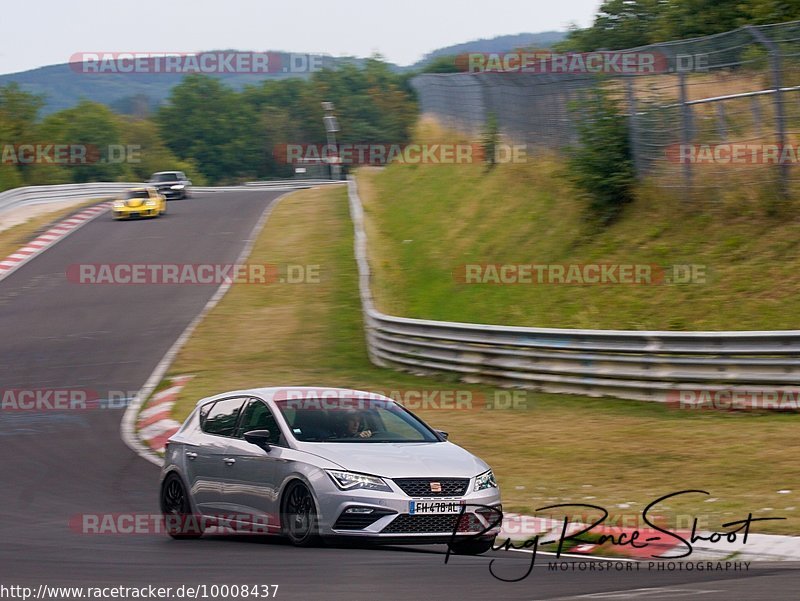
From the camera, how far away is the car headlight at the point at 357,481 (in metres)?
8.53

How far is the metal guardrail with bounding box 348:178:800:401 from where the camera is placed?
14.3m

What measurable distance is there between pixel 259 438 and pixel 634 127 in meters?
14.5

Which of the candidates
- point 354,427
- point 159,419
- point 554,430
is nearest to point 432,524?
point 354,427

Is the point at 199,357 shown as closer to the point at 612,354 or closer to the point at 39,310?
the point at 39,310

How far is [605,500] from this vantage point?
1023cm

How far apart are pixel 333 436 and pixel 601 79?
15.5 m

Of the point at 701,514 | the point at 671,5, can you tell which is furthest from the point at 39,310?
the point at 671,5

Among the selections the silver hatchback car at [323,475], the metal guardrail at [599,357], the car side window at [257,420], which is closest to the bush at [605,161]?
the metal guardrail at [599,357]

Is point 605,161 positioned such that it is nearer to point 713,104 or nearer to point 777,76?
point 713,104

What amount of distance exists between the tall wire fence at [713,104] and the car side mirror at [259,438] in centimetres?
1191

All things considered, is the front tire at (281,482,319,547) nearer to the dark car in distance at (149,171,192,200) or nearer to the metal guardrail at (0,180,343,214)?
the metal guardrail at (0,180,343,214)

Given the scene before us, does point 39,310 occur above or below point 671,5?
below

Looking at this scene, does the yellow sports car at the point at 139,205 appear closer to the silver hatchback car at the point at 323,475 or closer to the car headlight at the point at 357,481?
the silver hatchback car at the point at 323,475

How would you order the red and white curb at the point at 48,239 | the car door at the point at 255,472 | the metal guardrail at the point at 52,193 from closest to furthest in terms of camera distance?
the car door at the point at 255,472 < the red and white curb at the point at 48,239 < the metal guardrail at the point at 52,193
